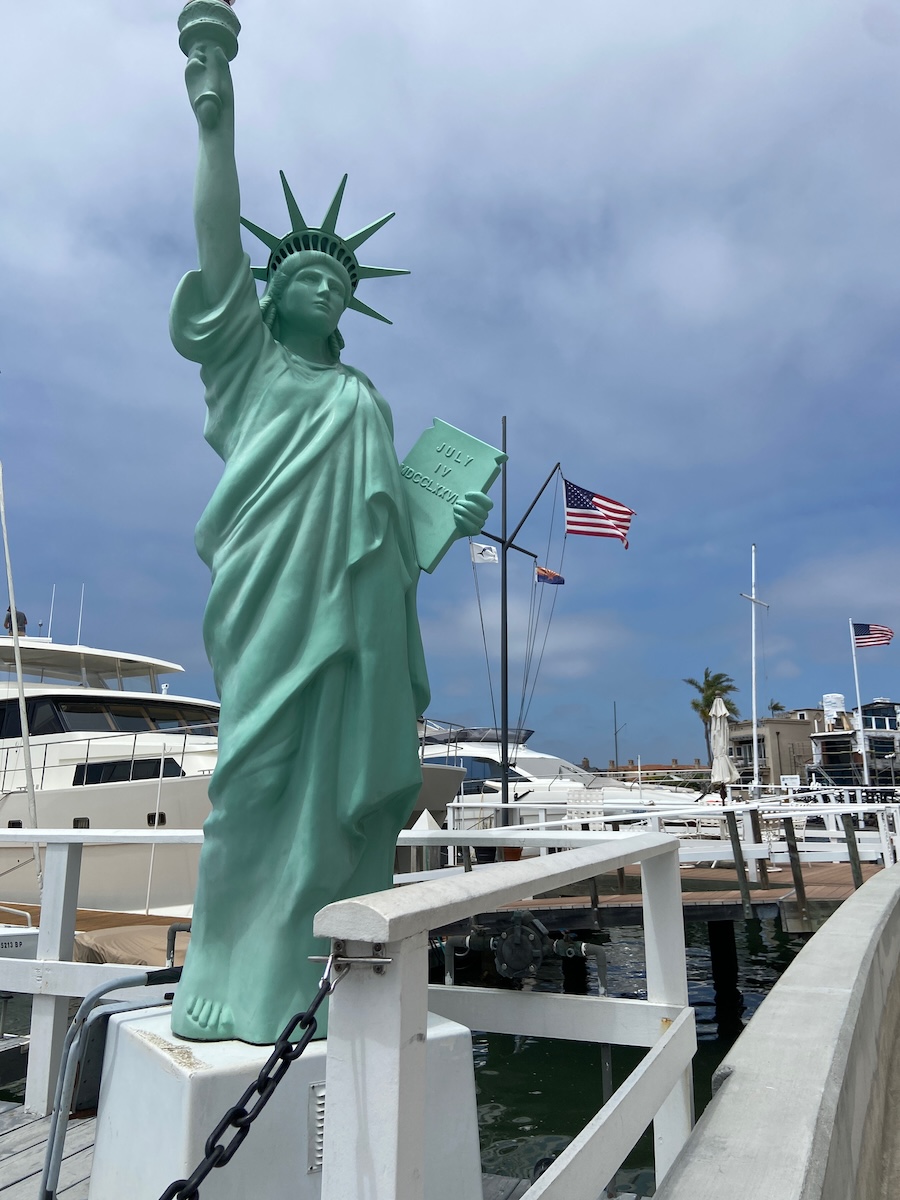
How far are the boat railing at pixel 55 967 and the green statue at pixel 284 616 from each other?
1029 millimetres

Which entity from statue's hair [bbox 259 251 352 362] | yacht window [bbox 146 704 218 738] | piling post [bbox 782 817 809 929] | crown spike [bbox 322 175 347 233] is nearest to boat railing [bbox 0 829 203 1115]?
statue's hair [bbox 259 251 352 362]

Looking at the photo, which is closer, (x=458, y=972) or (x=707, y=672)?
(x=458, y=972)

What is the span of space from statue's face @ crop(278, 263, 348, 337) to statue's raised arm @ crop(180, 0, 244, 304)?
1.20 ft

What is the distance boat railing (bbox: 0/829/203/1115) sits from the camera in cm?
393

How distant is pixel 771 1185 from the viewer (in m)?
1.98

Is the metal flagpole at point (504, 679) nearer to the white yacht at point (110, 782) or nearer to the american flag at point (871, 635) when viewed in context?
the white yacht at point (110, 782)

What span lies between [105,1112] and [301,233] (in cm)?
338

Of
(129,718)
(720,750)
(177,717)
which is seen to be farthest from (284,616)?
(720,750)

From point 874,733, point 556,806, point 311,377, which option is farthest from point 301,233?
point 874,733

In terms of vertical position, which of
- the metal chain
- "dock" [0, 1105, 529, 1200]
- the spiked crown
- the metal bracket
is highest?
the spiked crown

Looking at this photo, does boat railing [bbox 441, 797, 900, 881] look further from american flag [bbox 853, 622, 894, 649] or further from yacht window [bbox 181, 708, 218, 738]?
american flag [bbox 853, 622, 894, 649]

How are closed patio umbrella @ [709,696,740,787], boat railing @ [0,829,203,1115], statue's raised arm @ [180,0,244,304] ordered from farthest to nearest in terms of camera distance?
closed patio umbrella @ [709,696,740,787] → boat railing @ [0,829,203,1115] → statue's raised arm @ [180,0,244,304]

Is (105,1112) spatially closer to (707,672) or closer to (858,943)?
(858,943)

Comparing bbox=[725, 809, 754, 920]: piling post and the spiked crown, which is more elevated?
the spiked crown
